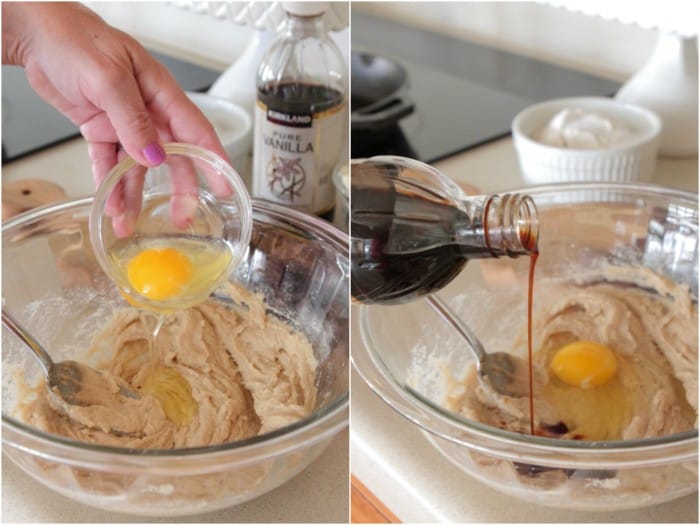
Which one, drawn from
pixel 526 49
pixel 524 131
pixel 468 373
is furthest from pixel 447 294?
pixel 526 49

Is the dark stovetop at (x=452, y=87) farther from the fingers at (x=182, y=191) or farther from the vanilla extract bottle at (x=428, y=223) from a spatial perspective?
the vanilla extract bottle at (x=428, y=223)

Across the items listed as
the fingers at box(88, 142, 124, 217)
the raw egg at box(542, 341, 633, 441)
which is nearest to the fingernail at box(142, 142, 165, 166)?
the fingers at box(88, 142, 124, 217)

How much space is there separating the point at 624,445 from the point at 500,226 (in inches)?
7.5

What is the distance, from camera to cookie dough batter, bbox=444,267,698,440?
89cm

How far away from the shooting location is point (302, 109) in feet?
3.63

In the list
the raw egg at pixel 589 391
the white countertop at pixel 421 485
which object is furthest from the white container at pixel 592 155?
the white countertop at pixel 421 485

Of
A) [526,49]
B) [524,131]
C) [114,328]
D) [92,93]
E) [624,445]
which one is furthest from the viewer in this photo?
[526,49]

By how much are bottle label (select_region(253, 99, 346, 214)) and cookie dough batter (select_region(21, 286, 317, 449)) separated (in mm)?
220

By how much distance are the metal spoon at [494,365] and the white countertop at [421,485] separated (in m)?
0.10

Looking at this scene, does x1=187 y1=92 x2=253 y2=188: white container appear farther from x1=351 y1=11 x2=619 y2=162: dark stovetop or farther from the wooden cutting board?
the wooden cutting board

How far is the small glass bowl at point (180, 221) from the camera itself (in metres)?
0.90

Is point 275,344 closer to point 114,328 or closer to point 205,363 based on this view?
point 205,363

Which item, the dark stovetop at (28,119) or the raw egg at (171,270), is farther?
the dark stovetop at (28,119)

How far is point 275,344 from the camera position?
37.7 inches
